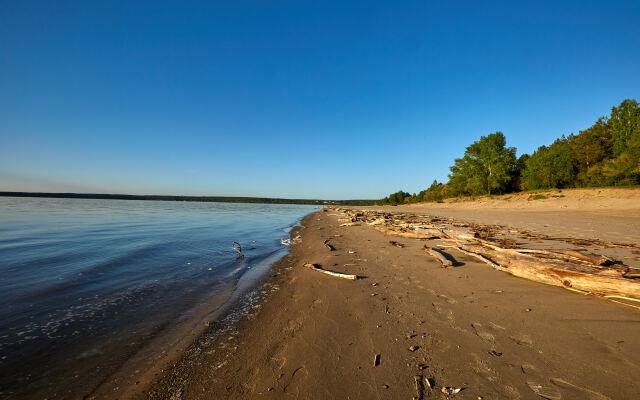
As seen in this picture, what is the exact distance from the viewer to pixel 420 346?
10.6 feet

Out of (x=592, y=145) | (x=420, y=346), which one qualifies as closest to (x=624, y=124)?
(x=592, y=145)

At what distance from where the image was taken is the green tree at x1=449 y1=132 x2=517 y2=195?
42844 millimetres

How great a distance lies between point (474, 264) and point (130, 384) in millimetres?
8356

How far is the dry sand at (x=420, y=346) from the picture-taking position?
252 centimetres

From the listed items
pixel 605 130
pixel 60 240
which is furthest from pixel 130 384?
pixel 605 130

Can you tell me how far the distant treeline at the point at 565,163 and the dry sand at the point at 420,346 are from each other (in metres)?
36.0

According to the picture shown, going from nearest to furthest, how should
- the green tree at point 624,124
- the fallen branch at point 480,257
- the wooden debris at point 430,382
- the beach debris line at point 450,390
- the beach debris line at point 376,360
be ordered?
the beach debris line at point 450,390 → the wooden debris at point 430,382 → the beach debris line at point 376,360 → the fallen branch at point 480,257 → the green tree at point 624,124

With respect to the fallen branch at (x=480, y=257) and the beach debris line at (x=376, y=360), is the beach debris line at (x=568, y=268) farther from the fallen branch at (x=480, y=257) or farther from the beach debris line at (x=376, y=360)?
the beach debris line at (x=376, y=360)

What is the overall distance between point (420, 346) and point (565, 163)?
49.2 meters

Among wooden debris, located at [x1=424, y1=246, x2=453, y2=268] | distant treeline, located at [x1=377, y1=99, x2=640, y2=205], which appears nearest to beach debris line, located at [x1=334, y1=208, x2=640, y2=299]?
wooden debris, located at [x1=424, y1=246, x2=453, y2=268]

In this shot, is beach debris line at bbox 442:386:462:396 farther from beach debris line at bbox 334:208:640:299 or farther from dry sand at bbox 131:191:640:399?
beach debris line at bbox 334:208:640:299

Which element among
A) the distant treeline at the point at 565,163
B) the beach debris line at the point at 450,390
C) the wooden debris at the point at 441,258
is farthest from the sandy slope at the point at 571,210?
the beach debris line at the point at 450,390

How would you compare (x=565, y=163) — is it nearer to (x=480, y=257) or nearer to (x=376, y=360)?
(x=480, y=257)

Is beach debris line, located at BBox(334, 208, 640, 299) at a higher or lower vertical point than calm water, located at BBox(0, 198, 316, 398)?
higher
